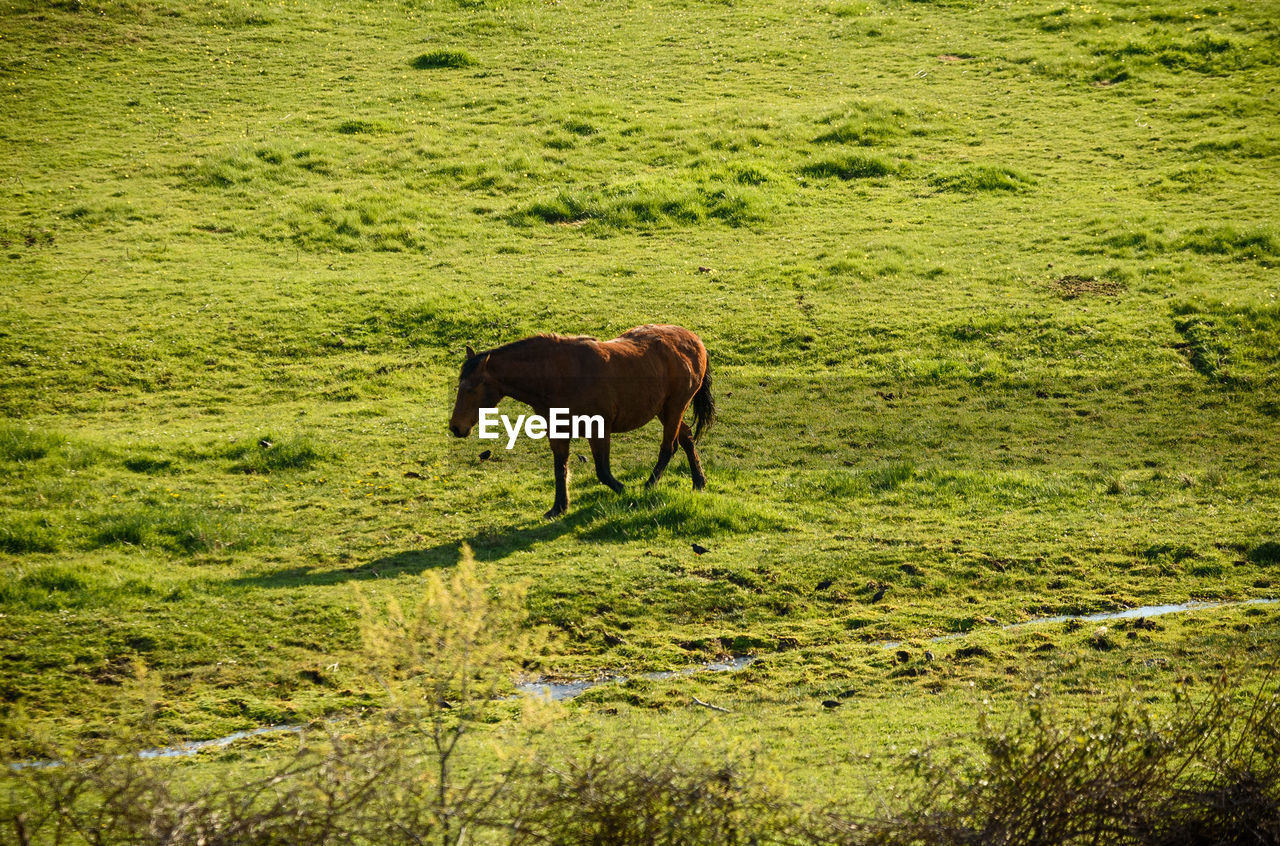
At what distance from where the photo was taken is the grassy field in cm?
1061

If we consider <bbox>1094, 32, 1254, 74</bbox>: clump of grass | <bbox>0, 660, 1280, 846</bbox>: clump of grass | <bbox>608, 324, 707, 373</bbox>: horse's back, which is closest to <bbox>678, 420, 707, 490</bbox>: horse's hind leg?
<bbox>608, 324, 707, 373</bbox>: horse's back

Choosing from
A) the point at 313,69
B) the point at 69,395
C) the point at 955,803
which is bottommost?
the point at 69,395

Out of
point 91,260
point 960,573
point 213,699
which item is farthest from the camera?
point 91,260

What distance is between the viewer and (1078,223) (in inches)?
961

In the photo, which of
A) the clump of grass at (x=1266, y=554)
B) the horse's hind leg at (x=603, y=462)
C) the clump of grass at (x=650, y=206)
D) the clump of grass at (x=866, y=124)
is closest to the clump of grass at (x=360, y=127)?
the clump of grass at (x=650, y=206)

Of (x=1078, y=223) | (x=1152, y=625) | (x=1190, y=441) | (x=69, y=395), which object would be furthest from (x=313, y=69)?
(x=1152, y=625)

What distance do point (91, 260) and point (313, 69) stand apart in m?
12.5

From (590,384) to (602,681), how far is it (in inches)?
195

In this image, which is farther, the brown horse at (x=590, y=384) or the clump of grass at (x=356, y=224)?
the clump of grass at (x=356, y=224)

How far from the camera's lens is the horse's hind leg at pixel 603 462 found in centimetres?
1455

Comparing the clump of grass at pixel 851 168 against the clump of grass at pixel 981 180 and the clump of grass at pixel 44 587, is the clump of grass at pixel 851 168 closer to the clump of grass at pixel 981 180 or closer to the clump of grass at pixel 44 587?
the clump of grass at pixel 981 180

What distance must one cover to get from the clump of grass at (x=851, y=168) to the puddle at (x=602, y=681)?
1886 centimetres

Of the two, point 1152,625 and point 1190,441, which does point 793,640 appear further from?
point 1190,441

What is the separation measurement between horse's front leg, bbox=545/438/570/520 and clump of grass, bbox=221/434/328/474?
12.4 feet
